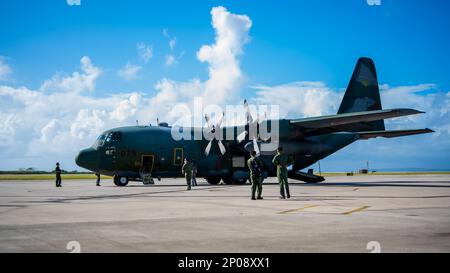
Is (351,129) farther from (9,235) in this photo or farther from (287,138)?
(9,235)

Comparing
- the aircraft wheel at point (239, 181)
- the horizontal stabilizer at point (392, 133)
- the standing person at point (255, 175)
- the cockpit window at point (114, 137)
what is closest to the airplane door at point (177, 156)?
the cockpit window at point (114, 137)

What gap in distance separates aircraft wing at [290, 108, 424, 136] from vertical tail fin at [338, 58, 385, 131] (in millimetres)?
2056

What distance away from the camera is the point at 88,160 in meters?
31.8

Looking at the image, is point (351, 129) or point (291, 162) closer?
point (291, 162)

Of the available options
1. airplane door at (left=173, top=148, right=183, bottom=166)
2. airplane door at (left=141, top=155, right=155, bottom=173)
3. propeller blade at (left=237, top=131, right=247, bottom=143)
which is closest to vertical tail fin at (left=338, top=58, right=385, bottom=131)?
propeller blade at (left=237, top=131, right=247, bottom=143)

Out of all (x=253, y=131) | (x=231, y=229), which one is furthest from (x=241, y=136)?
(x=231, y=229)

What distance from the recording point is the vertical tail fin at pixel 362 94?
126ft

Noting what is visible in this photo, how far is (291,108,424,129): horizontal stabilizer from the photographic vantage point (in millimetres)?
27156

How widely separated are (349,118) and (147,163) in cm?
1464
